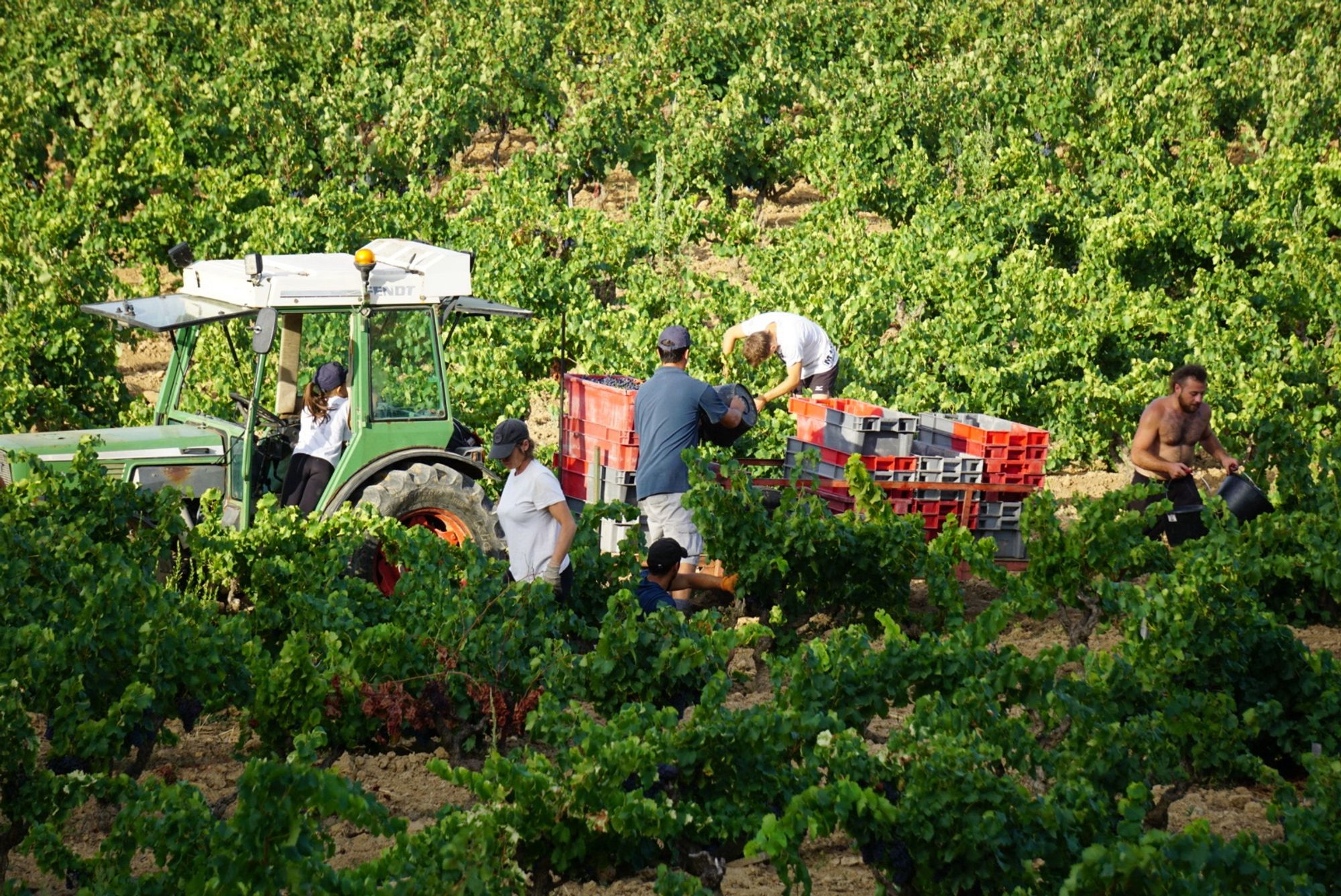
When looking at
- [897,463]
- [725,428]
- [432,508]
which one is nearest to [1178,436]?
[897,463]

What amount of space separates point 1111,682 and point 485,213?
407 inches

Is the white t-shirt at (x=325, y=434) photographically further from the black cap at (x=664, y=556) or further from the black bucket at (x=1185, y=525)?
the black bucket at (x=1185, y=525)

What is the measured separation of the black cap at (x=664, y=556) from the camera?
23.7ft

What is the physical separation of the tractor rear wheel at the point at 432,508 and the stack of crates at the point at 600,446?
770 mm

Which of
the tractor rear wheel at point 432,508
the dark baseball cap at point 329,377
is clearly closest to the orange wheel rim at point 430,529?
the tractor rear wheel at point 432,508

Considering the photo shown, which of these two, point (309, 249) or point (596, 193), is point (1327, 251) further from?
point (596, 193)

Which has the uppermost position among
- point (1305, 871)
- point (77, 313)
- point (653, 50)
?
point (653, 50)

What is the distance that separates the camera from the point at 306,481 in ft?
27.7

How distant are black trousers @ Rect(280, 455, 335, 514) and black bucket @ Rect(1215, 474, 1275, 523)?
16.0ft

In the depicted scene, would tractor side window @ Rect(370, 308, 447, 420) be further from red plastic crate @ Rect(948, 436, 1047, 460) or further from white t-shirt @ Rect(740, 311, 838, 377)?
red plastic crate @ Rect(948, 436, 1047, 460)

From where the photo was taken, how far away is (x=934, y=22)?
30.8m

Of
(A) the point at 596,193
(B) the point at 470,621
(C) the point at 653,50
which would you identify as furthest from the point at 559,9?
(B) the point at 470,621

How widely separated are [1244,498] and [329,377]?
5075 millimetres

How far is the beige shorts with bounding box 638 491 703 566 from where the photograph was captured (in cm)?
838
